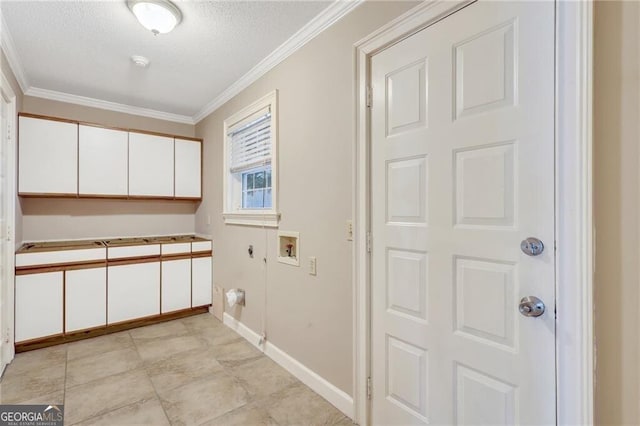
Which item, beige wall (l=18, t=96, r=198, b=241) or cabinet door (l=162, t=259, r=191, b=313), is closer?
beige wall (l=18, t=96, r=198, b=241)

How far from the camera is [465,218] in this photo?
1297 mm

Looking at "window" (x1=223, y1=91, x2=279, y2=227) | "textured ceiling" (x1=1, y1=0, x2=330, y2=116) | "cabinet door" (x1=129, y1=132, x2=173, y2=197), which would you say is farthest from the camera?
"cabinet door" (x1=129, y1=132, x2=173, y2=197)

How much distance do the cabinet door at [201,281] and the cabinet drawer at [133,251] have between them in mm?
432

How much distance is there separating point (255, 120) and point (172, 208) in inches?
80.4

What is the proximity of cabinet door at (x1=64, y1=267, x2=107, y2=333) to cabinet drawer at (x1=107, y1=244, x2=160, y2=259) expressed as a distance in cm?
16

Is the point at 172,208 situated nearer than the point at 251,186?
No

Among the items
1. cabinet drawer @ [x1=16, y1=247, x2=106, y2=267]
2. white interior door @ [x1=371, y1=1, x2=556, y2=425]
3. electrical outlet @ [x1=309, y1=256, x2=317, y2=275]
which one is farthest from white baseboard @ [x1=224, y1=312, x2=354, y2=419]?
cabinet drawer @ [x1=16, y1=247, x2=106, y2=267]

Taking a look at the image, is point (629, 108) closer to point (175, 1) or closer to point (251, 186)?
point (175, 1)

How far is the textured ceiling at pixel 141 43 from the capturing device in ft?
6.24

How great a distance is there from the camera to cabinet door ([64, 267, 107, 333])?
2.86 metres

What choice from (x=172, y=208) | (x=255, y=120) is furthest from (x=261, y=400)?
(x=172, y=208)

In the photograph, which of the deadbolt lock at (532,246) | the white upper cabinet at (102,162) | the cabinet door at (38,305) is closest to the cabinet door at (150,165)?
the white upper cabinet at (102,162)

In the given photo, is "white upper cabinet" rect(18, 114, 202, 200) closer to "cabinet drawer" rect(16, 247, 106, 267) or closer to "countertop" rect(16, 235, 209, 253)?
"countertop" rect(16, 235, 209, 253)

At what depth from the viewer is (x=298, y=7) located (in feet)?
6.22
